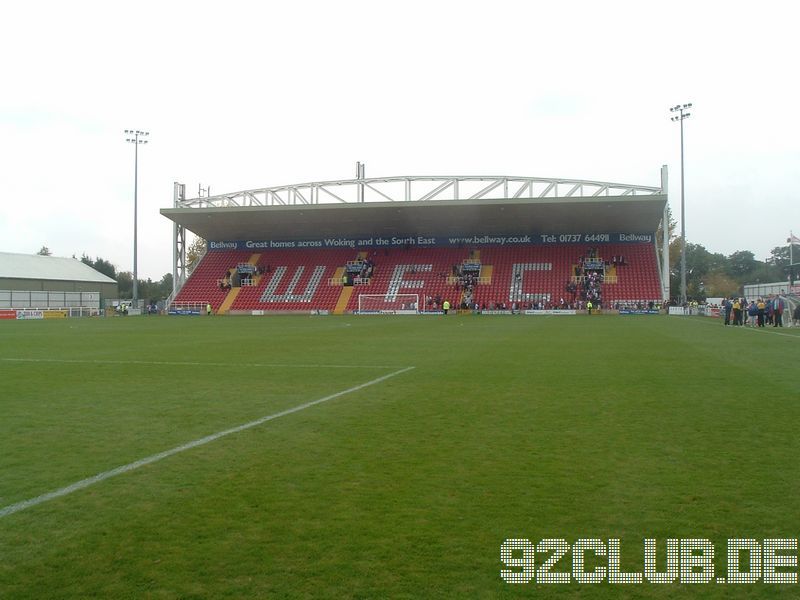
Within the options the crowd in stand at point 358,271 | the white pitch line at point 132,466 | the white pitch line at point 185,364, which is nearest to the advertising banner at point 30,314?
the crowd in stand at point 358,271

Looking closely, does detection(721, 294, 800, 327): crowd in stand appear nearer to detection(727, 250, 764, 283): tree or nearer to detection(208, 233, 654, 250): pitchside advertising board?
detection(208, 233, 654, 250): pitchside advertising board

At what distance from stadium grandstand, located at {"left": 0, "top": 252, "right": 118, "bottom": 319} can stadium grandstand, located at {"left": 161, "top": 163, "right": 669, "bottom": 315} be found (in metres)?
9.42

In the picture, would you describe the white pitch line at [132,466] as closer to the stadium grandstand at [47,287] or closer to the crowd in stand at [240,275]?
the stadium grandstand at [47,287]

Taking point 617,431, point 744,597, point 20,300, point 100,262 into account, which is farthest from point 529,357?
point 100,262

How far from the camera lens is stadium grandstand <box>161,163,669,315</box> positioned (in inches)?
A: 2116

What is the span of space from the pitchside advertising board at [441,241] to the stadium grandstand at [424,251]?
96 millimetres

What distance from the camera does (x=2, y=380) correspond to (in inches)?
451

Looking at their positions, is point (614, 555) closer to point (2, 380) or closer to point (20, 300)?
point (2, 380)

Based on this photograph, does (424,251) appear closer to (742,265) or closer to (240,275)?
(240,275)

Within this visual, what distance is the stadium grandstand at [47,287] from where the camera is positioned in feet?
183

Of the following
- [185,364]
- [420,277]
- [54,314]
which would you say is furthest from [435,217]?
[185,364]

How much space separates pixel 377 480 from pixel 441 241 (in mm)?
58383

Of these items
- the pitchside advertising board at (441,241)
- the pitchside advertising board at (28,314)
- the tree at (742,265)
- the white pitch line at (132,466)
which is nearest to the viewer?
the white pitch line at (132,466)

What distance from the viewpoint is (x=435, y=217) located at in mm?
57031
